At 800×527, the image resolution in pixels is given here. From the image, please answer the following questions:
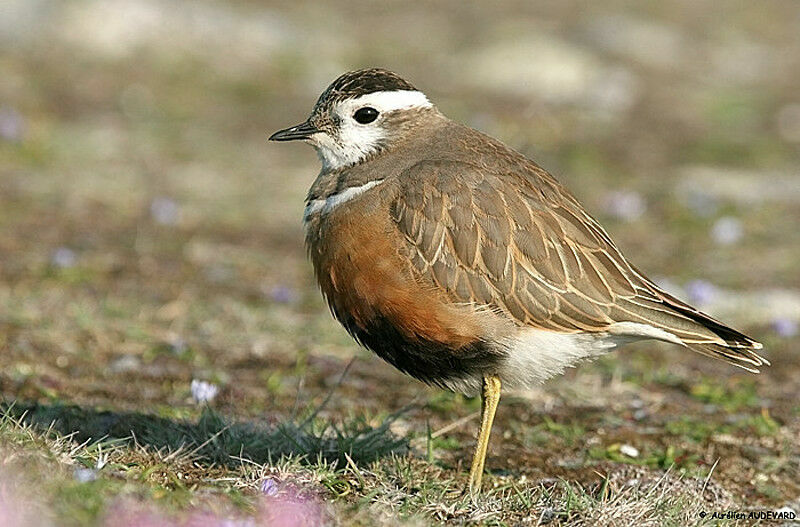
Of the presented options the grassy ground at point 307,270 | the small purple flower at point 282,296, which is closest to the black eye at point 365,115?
the grassy ground at point 307,270

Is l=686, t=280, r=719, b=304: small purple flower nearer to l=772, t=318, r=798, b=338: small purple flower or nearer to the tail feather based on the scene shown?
l=772, t=318, r=798, b=338: small purple flower

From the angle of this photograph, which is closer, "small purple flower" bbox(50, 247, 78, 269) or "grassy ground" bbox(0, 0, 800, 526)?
"grassy ground" bbox(0, 0, 800, 526)

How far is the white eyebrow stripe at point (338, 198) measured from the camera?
19.9 ft

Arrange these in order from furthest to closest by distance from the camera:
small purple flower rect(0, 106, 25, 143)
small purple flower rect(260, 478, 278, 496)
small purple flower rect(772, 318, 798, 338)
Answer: small purple flower rect(0, 106, 25, 143) → small purple flower rect(772, 318, 798, 338) → small purple flower rect(260, 478, 278, 496)

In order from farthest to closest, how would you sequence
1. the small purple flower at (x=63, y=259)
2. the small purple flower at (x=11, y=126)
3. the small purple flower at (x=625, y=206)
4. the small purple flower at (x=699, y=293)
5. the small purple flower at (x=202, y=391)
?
the small purple flower at (x=11, y=126), the small purple flower at (x=625, y=206), the small purple flower at (x=63, y=259), the small purple flower at (x=699, y=293), the small purple flower at (x=202, y=391)

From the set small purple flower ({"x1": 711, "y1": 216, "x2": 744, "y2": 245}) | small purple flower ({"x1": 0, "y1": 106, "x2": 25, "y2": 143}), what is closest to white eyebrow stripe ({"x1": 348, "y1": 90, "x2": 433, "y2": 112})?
small purple flower ({"x1": 711, "y1": 216, "x2": 744, "y2": 245})

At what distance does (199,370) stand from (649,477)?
303cm

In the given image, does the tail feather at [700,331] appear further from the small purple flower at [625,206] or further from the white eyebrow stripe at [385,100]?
the small purple flower at [625,206]

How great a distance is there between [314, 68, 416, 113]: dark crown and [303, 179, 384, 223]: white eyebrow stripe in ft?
2.16

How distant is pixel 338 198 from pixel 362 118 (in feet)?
2.07

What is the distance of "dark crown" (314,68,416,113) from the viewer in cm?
652

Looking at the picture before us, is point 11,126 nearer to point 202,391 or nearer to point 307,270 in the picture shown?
point 307,270

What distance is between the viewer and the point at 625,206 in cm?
1162

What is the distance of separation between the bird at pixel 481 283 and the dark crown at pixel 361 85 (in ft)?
2.03
